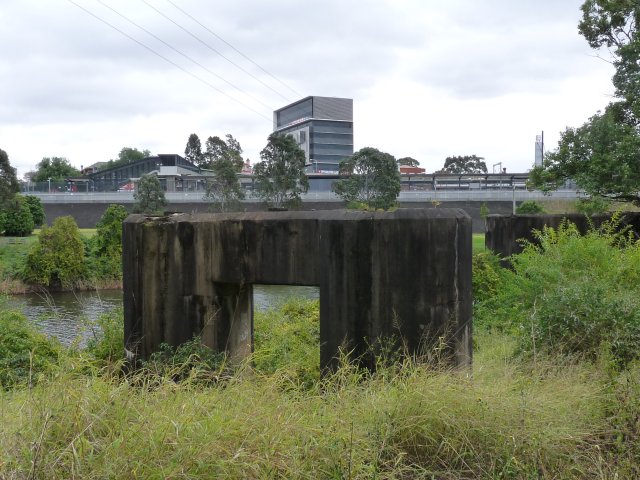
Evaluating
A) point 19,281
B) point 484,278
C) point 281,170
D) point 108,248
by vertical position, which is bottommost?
point 19,281

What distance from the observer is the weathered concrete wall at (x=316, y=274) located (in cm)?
615

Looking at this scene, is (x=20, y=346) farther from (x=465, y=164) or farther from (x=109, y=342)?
(x=465, y=164)

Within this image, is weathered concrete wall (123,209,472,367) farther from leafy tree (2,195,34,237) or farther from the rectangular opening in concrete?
leafy tree (2,195,34,237)

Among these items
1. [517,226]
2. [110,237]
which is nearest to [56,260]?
[110,237]

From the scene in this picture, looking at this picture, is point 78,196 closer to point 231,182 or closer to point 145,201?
point 145,201

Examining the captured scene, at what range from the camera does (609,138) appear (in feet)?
51.1

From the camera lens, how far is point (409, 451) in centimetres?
405

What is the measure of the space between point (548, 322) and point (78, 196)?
5151 centimetres

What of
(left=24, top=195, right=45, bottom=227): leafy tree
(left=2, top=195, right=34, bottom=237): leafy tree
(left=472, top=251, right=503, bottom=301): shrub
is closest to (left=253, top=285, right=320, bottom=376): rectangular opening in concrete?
(left=472, top=251, right=503, bottom=301): shrub

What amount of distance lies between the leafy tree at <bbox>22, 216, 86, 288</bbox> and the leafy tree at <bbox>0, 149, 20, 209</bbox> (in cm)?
403

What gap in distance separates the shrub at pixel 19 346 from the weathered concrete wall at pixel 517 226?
10.6 m

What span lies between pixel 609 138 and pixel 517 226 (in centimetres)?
295

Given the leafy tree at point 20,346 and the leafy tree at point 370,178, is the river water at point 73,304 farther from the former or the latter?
the leafy tree at point 370,178

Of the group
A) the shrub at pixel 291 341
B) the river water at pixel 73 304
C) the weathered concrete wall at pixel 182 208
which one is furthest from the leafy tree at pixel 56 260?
the shrub at pixel 291 341
